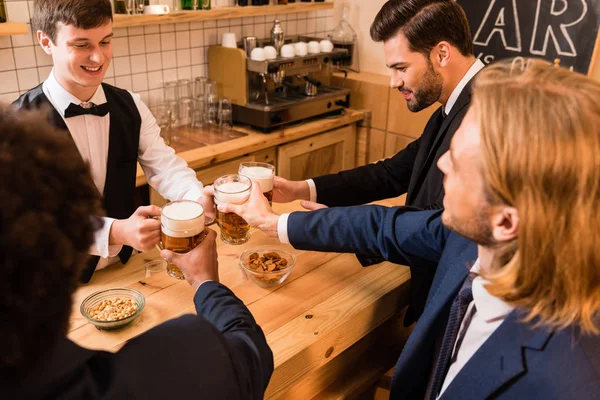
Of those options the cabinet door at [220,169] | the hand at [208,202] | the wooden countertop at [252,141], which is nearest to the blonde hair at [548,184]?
the hand at [208,202]

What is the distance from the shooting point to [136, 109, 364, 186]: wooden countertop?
3.17 meters

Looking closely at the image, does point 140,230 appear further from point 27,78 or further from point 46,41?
point 27,78

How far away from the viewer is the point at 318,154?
13.3 ft

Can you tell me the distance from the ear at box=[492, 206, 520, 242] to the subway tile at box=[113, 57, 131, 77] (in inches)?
113

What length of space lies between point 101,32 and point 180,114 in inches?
67.3

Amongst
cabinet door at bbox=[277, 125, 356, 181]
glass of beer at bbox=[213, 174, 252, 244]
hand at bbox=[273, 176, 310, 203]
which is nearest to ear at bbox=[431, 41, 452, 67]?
hand at bbox=[273, 176, 310, 203]

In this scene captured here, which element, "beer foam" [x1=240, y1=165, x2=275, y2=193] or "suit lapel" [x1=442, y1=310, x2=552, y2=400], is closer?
"suit lapel" [x1=442, y1=310, x2=552, y2=400]

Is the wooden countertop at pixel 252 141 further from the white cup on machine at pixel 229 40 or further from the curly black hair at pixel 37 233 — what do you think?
the curly black hair at pixel 37 233

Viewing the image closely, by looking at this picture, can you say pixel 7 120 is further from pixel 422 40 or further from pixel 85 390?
pixel 422 40

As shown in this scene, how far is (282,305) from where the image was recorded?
5.13 ft

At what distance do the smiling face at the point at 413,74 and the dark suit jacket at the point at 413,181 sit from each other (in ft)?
0.33

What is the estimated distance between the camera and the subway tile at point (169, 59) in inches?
145

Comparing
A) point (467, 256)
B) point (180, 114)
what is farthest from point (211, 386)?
point (180, 114)

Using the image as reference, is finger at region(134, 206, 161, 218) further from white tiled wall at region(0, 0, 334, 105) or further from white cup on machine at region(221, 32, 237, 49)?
white cup on machine at region(221, 32, 237, 49)
